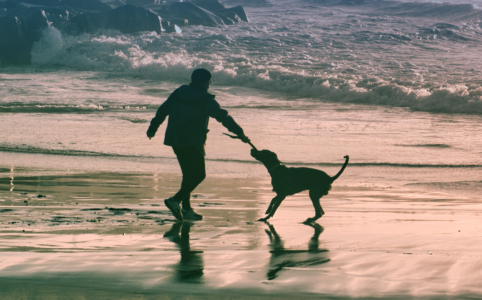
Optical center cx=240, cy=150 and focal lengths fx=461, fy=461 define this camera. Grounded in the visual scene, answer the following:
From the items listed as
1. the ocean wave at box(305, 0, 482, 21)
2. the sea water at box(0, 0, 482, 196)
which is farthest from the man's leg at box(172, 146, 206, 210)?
the ocean wave at box(305, 0, 482, 21)

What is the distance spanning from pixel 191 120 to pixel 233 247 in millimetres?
1329

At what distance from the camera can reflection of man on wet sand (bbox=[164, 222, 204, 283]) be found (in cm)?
269

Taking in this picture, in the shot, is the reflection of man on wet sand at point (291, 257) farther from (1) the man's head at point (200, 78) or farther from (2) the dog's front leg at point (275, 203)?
(1) the man's head at point (200, 78)

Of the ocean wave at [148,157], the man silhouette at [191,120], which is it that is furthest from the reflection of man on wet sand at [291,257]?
the ocean wave at [148,157]

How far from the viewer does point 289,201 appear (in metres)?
5.54

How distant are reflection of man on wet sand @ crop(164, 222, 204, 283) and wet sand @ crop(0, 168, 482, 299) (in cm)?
1

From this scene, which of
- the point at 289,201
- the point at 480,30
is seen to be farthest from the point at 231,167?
the point at 480,30

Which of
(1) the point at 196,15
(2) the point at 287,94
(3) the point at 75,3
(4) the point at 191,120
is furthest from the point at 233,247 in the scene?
(3) the point at 75,3

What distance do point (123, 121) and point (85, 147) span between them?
3.87m

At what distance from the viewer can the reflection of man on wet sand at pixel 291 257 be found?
2.92m

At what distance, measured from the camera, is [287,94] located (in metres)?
22.1

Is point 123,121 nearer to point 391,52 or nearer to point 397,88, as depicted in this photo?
point 397,88

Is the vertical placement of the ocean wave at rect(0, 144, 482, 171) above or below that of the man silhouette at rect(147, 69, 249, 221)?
below

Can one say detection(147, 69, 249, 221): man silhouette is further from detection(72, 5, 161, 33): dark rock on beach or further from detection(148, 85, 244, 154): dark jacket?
detection(72, 5, 161, 33): dark rock on beach
